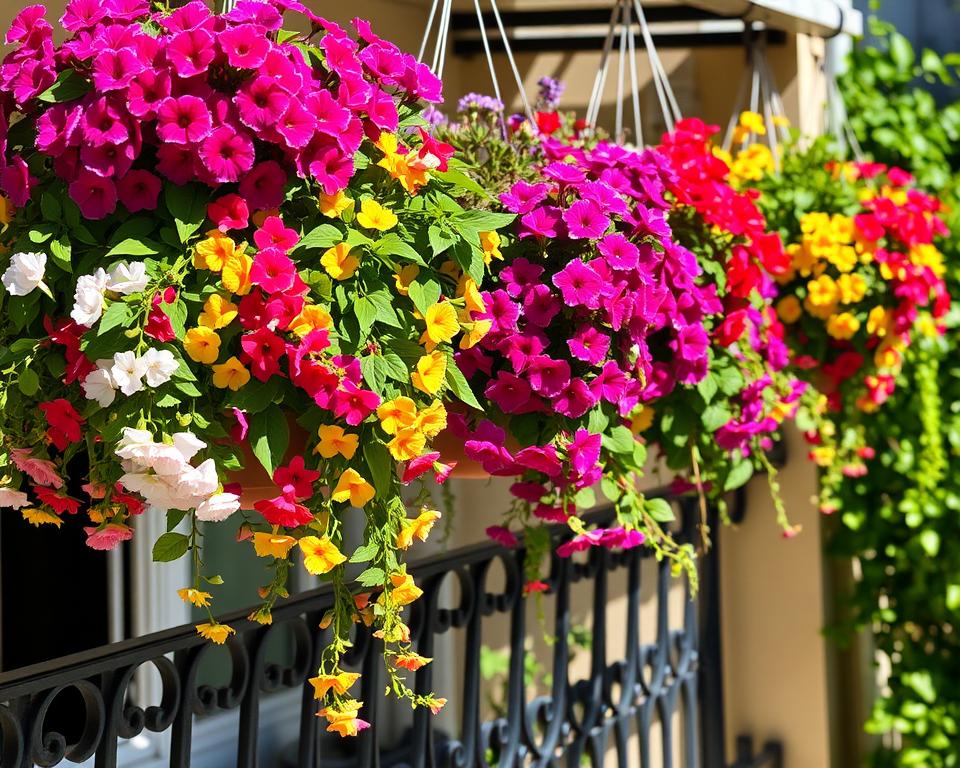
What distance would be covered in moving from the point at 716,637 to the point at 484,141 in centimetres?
162

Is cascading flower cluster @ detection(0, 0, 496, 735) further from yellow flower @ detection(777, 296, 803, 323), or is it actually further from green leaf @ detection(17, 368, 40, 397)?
yellow flower @ detection(777, 296, 803, 323)

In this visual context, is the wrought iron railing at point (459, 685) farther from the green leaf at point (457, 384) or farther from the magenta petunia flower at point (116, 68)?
the magenta petunia flower at point (116, 68)

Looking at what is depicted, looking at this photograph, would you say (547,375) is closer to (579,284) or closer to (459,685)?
(579,284)

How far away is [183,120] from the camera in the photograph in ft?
3.54

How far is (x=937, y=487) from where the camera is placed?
2793 mm

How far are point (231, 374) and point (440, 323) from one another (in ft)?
0.71

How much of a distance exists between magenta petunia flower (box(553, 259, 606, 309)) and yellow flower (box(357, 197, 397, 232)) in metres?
0.24

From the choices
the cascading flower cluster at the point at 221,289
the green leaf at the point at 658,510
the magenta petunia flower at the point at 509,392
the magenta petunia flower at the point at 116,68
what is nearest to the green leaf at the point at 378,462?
the cascading flower cluster at the point at 221,289

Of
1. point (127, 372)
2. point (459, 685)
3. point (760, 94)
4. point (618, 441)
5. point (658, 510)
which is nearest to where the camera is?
point (127, 372)

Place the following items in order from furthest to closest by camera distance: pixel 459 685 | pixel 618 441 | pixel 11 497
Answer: pixel 459 685, pixel 618 441, pixel 11 497

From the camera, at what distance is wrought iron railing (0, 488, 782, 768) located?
4.41 feet

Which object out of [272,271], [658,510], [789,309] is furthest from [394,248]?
[789,309]

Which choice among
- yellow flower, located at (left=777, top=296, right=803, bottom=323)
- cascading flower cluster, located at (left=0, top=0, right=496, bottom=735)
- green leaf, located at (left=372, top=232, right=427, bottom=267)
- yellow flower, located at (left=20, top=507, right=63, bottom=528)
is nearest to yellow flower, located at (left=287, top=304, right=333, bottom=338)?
cascading flower cluster, located at (left=0, top=0, right=496, bottom=735)

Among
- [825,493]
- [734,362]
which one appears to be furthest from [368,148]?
[825,493]
